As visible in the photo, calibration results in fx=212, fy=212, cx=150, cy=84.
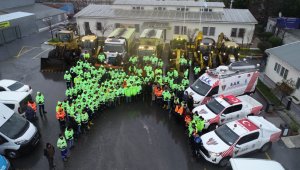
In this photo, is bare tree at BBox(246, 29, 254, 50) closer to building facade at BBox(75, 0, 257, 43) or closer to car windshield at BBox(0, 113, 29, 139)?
building facade at BBox(75, 0, 257, 43)

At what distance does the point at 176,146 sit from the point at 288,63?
10.7 metres

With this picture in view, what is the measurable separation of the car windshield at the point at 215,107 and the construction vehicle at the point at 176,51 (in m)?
6.84

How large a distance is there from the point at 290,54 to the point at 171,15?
51.0ft

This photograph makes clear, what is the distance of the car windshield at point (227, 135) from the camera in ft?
29.9

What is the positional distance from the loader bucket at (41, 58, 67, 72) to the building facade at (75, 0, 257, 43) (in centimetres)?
1096

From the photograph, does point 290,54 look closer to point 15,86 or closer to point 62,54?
point 62,54

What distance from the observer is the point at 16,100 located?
11312 millimetres

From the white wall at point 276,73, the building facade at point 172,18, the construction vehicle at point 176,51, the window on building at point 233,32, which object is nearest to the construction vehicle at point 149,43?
the construction vehicle at point 176,51

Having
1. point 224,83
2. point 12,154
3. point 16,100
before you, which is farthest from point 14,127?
point 224,83

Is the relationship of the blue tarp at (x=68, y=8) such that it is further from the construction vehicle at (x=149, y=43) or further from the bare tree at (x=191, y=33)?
the construction vehicle at (x=149, y=43)

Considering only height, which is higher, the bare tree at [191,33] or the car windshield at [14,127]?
the bare tree at [191,33]

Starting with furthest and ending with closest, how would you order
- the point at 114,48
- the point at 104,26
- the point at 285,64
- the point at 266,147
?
the point at 104,26, the point at 114,48, the point at 285,64, the point at 266,147

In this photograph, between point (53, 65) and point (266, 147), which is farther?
point (53, 65)

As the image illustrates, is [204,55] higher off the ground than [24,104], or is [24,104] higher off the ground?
[204,55]
